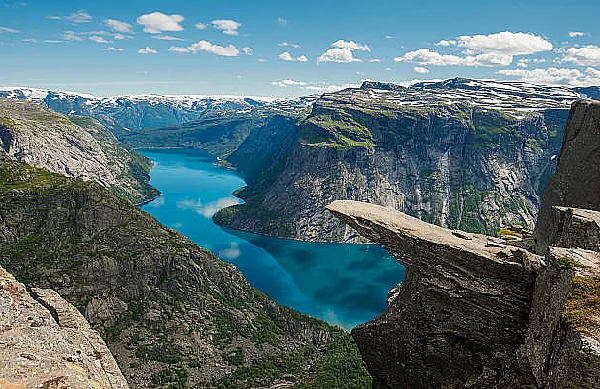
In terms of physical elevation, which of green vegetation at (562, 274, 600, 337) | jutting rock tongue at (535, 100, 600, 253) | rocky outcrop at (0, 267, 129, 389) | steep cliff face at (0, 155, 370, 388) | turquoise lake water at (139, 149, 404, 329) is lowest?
turquoise lake water at (139, 149, 404, 329)

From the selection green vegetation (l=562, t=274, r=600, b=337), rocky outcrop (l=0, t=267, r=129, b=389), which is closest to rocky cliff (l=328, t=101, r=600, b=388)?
Answer: green vegetation (l=562, t=274, r=600, b=337)

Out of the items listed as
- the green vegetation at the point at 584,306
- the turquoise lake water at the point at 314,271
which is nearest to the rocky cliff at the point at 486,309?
the green vegetation at the point at 584,306

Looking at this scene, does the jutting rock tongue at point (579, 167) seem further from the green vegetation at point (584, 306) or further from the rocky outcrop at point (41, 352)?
the rocky outcrop at point (41, 352)

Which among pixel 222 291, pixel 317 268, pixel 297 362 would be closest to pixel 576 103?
pixel 297 362

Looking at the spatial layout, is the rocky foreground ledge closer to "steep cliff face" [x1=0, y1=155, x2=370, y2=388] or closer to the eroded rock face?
the eroded rock face

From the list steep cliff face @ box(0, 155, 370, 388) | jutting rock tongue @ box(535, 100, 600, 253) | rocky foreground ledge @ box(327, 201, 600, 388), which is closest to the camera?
rocky foreground ledge @ box(327, 201, 600, 388)

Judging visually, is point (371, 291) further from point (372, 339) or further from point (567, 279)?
point (567, 279)
